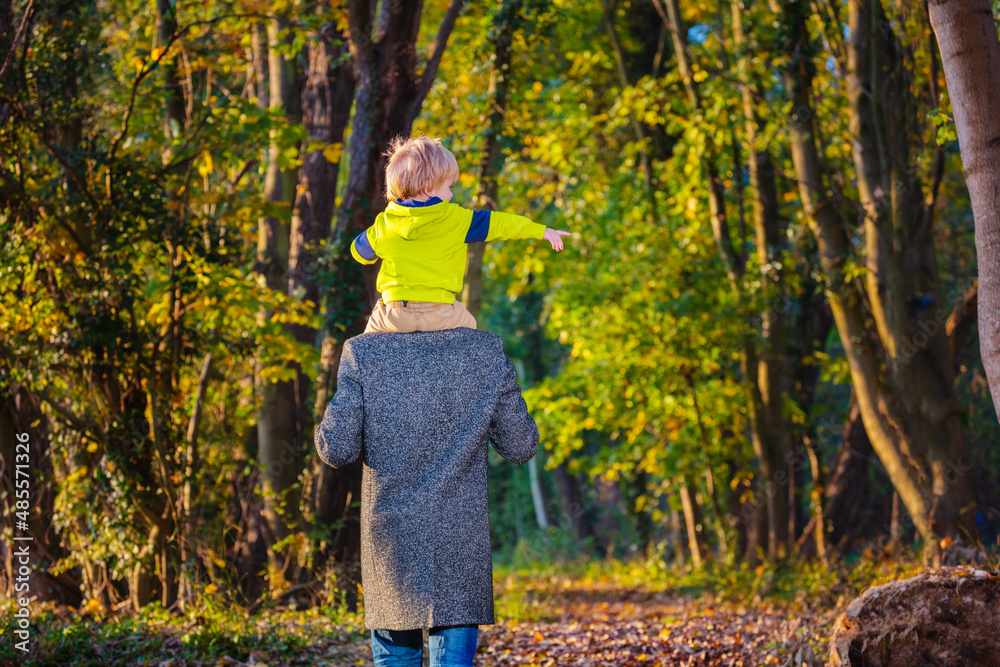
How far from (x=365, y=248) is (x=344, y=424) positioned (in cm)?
63

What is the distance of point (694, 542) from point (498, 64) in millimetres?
7051

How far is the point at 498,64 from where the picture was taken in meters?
8.65

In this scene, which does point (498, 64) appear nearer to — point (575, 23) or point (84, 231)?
point (84, 231)

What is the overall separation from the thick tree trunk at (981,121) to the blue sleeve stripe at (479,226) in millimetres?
2155

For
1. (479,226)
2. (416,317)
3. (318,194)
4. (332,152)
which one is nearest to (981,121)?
(479,226)

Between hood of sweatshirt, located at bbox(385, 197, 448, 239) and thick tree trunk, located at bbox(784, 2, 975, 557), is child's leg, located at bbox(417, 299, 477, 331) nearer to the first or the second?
hood of sweatshirt, located at bbox(385, 197, 448, 239)

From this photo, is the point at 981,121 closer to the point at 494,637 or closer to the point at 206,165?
the point at 494,637

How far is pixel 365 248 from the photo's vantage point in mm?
3008

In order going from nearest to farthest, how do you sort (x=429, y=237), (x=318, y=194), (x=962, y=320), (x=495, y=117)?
(x=429, y=237), (x=495, y=117), (x=318, y=194), (x=962, y=320)

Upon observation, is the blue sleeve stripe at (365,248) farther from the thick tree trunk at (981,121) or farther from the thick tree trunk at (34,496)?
the thick tree trunk at (34,496)

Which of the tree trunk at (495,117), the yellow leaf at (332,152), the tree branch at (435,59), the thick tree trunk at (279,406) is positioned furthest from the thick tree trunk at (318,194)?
the tree trunk at (495,117)

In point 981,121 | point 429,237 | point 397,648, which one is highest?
point 981,121

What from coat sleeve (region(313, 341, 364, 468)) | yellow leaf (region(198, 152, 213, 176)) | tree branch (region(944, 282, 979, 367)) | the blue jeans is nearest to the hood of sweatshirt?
coat sleeve (region(313, 341, 364, 468))

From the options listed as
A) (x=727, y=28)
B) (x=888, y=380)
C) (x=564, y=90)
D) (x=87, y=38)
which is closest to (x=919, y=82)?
(x=888, y=380)
